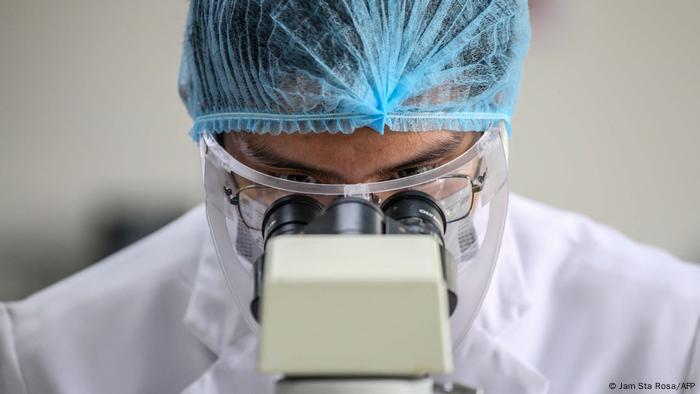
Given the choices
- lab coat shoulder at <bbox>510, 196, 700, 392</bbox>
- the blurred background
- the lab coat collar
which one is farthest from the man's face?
the blurred background

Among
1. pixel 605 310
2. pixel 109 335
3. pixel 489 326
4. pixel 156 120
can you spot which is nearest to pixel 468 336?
pixel 489 326

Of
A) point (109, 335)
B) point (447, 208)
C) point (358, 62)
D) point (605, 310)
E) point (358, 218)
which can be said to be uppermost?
point (358, 62)

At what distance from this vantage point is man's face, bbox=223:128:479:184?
1069mm

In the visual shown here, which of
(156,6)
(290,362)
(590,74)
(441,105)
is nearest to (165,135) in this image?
(156,6)

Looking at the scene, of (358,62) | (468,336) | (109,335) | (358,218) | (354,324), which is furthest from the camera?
(109,335)

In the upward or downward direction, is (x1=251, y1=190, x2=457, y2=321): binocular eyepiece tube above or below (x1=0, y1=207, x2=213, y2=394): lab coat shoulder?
above

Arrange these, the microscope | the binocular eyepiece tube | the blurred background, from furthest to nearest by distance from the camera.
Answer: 1. the blurred background
2. the binocular eyepiece tube
3. the microscope

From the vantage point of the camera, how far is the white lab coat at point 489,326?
1.39 metres

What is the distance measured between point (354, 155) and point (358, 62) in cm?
13

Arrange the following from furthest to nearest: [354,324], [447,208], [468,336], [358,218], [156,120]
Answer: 1. [156,120]
2. [468,336]
3. [447,208]
4. [358,218]
5. [354,324]

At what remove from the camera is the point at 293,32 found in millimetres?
1035

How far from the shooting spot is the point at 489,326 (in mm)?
1441

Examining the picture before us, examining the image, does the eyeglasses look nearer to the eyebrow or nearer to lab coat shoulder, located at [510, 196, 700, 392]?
the eyebrow

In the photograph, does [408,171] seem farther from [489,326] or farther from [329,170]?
[489,326]
